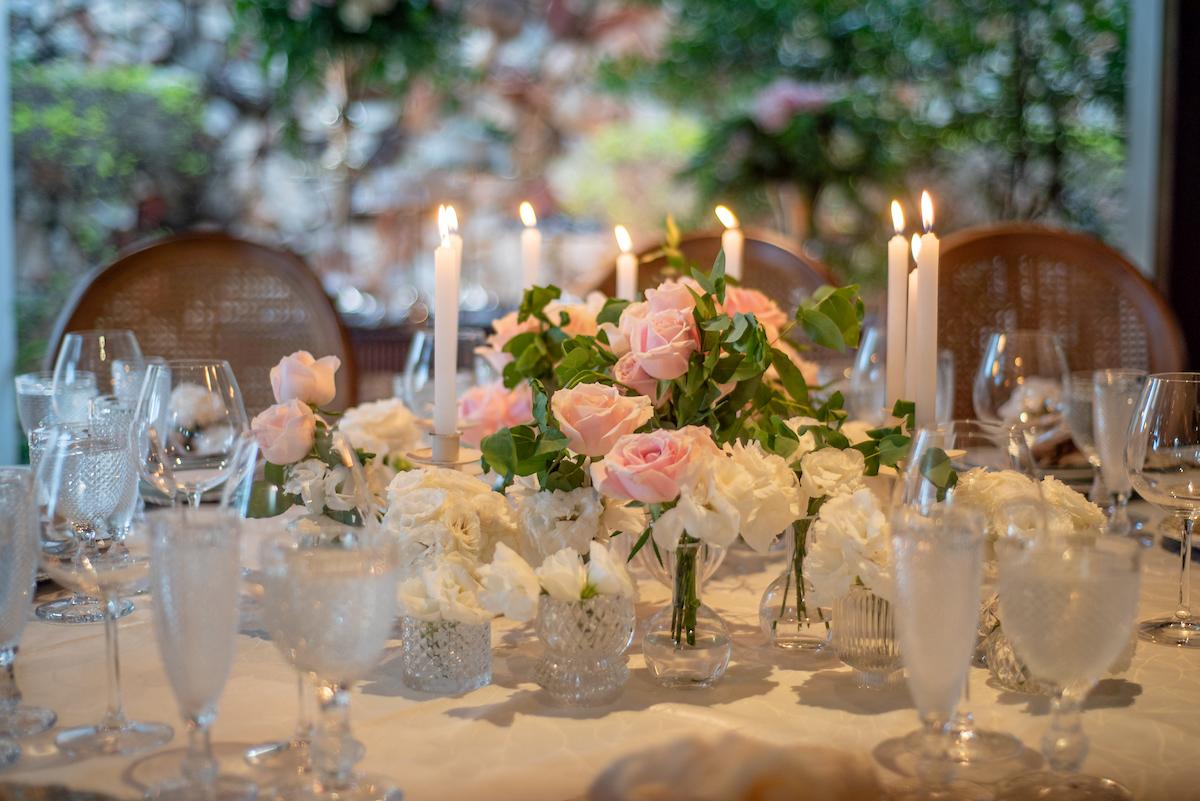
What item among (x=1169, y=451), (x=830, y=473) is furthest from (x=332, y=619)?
(x=1169, y=451)

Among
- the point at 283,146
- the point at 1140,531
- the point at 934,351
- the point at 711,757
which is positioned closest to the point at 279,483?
the point at 711,757

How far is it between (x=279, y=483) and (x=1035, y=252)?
1.64 metres

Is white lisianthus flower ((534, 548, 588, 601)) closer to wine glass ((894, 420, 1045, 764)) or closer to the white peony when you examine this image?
wine glass ((894, 420, 1045, 764))

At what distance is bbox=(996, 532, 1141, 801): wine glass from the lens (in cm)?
77

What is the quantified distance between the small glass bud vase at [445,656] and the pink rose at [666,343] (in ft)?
0.81

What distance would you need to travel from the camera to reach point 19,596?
A: 879 mm

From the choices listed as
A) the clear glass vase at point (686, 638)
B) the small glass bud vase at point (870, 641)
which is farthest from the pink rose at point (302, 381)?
the small glass bud vase at point (870, 641)

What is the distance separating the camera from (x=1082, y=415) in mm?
1501

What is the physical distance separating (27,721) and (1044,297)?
190 cm

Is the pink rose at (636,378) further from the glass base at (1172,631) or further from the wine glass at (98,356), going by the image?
the wine glass at (98,356)

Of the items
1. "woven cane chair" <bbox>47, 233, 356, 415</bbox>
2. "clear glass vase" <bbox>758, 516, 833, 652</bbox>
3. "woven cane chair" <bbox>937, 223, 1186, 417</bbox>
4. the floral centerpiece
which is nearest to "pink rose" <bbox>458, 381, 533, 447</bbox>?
the floral centerpiece

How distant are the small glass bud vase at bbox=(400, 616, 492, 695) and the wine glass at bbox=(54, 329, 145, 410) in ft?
2.50

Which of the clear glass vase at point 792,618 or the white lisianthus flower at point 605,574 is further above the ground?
the white lisianthus flower at point 605,574

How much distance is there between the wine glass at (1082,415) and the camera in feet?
4.91
